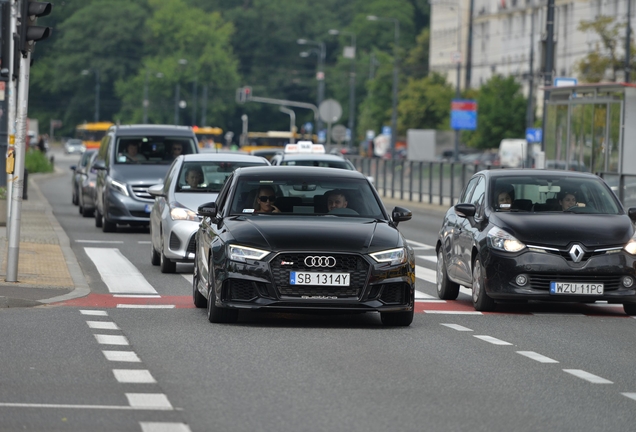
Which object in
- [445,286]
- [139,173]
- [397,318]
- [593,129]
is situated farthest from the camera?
[593,129]

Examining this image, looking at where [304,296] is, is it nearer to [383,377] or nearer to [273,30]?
[383,377]

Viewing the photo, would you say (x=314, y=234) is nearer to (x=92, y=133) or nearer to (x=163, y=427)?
(x=163, y=427)

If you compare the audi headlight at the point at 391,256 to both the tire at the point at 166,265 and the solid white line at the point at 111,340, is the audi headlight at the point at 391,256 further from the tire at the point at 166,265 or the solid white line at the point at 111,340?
the tire at the point at 166,265

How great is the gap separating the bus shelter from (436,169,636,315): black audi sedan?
14.3m

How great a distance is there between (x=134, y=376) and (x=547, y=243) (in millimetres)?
5882

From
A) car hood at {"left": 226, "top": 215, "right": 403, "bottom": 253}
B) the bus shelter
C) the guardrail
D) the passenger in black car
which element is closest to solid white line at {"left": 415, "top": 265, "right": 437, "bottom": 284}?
the passenger in black car

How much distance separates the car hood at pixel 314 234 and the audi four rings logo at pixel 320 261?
0.25ft

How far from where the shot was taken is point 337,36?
16612 centimetres

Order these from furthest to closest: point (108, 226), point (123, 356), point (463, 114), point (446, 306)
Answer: point (463, 114)
point (108, 226)
point (446, 306)
point (123, 356)

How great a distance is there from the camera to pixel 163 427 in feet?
Answer: 26.1

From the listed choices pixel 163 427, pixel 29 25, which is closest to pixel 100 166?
pixel 29 25

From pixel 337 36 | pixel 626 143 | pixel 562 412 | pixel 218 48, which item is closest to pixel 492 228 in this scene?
pixel 562 412

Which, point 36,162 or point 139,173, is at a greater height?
point 139,173

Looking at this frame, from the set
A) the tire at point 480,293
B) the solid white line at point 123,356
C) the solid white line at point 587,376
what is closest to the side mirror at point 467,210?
the tire at point 480,293
